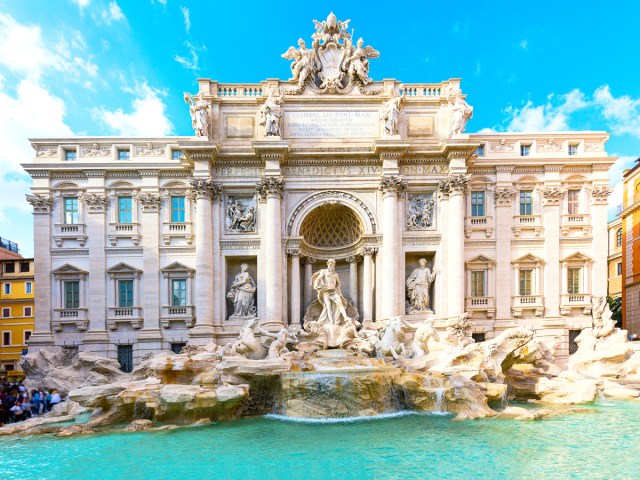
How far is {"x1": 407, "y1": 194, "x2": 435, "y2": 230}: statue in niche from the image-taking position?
19.6 m

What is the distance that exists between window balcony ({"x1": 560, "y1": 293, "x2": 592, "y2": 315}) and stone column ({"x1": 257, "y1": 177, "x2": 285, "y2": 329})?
45.5ft

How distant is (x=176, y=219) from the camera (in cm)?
2008

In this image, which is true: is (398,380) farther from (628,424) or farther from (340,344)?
(628,424)

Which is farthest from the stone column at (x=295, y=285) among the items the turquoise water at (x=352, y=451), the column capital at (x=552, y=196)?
A: the column capital at (x=552, y=196)

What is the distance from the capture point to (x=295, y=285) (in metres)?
19.2

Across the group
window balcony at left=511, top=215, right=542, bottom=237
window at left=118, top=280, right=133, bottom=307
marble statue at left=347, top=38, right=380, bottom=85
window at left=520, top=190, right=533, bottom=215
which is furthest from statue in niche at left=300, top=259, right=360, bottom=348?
window at left=520, top=190, right=533, bottom=215

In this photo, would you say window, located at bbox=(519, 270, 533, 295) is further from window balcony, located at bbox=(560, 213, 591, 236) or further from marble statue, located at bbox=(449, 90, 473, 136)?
marble statue, located at bbox=(449, 90, 473, 136)

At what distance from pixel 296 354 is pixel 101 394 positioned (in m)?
6.33

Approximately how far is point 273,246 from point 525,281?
41.8 ft

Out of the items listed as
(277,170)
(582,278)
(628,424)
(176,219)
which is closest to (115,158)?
(176,219)

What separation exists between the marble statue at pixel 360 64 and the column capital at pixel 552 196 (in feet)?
34.7

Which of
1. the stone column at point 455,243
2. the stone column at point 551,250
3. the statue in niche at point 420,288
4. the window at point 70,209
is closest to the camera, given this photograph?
the stone column at point 455,243

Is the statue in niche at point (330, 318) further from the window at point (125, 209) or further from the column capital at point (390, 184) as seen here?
the window at point (125, 209)

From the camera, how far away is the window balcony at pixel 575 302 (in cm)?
1966
